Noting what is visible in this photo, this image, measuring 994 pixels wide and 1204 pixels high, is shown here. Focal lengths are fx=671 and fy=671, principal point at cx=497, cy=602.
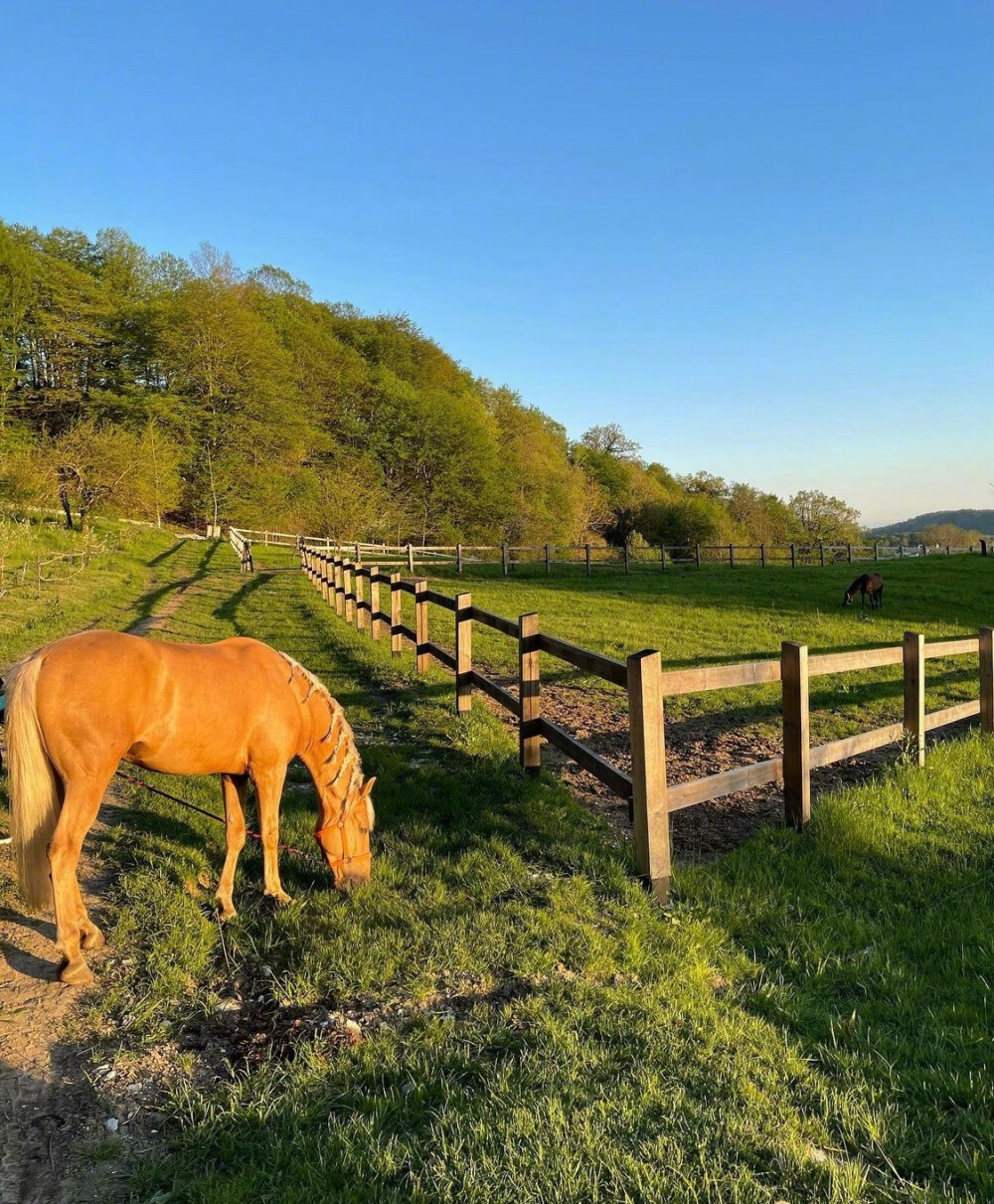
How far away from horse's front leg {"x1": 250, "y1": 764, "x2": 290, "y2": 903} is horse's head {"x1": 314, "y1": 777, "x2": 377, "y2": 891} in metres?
0.24

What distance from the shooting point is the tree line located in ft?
118

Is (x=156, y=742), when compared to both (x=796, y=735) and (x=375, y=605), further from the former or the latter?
(x=375, y=605)

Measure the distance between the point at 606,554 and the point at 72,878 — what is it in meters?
36.8

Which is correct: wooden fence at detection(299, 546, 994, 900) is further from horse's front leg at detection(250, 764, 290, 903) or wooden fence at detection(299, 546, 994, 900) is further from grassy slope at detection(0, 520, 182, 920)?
grassy slope at detection(0, 520, 182, 920)

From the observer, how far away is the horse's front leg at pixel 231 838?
3.49 metres

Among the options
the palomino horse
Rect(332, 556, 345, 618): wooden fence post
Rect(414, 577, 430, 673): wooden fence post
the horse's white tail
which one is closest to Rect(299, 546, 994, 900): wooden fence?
Rect(414, 577, 430, 673): wooden fence post

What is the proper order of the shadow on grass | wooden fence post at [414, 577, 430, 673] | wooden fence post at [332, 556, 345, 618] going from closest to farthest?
the shadow on grass, wooden fence post at [414, 577, 430, 673], wooden fence post at [332, 556, 345, 618]

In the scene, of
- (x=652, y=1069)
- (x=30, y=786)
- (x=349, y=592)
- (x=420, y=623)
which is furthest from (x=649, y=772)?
(x=349, y=592)

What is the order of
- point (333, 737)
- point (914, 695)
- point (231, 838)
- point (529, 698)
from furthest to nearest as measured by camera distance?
point (914, 695) → point (529, 698) → point (333, 737) → point (231, 838)

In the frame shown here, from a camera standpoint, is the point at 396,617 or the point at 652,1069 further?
the point at 396,617

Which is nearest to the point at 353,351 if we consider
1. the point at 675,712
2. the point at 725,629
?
the point at 725,629

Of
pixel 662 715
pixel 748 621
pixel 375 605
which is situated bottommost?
pixel 748 621

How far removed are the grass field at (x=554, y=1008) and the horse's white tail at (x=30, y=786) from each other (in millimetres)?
502

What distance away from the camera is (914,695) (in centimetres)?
601
